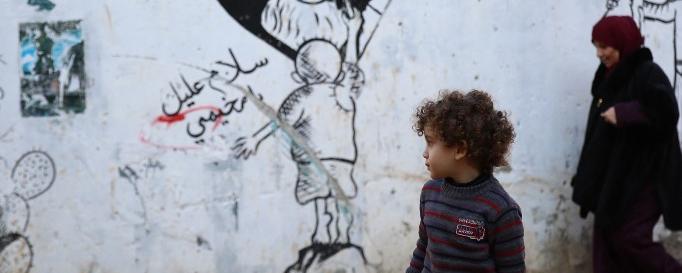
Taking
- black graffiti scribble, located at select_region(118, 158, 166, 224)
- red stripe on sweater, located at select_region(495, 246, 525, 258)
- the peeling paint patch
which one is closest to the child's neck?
red stripe on sweater, located at select_region(495, 246, 525, 258)

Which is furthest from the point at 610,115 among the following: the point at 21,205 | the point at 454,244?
the point at 21,205

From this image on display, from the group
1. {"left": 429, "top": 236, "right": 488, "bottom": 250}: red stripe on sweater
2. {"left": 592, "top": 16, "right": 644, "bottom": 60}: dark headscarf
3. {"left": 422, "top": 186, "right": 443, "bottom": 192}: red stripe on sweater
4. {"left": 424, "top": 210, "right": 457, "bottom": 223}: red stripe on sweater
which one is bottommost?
{"left": 429, "top": 236, "right": 488, "bottom": 250}: red stripe on sweater

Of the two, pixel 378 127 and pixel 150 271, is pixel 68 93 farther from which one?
pixel 378 127

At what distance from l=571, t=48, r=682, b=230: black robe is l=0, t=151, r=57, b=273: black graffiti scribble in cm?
274

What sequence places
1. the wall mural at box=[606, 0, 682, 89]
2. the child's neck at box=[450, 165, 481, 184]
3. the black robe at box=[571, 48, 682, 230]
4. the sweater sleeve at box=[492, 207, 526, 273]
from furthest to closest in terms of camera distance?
the wall mural at box=[606, 0, 682, 89], the black robe at box=[571, 48, 682, 230], the child's neck at box=[450, 165, 481, 184], the sweater sleeve at box=[492, 207, 526, 273]

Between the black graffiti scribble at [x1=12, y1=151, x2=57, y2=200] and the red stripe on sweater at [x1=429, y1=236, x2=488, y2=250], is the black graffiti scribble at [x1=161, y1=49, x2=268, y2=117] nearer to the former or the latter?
the black graffiti scribble at [x1=12, y1=151, x2=57, y2=200]

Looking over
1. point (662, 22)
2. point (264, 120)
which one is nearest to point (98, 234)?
point (264, 120)

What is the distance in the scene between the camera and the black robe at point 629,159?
3.94m

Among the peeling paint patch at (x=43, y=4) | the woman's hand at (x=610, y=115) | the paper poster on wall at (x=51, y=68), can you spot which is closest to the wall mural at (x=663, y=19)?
the woman's hand at (x=610, y=115)

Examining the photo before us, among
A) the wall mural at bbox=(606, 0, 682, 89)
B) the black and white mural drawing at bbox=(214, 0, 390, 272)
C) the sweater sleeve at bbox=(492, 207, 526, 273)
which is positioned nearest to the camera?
the sweater sleeve at bbox=(492, 207, 526, 273)

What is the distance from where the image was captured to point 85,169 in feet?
13.4

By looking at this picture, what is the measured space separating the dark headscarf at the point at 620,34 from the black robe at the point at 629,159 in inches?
2.1

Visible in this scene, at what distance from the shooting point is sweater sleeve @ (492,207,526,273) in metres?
2.38

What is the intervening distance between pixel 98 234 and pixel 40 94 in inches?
30.4
